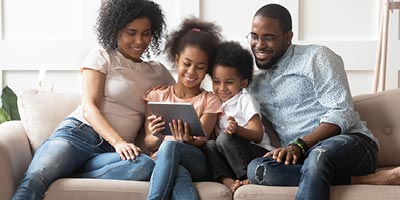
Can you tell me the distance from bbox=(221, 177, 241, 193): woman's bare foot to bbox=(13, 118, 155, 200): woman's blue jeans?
0.27 m

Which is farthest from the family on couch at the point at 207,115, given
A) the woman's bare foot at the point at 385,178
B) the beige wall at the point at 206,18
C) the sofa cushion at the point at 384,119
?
the beige wall at the point at 206,18

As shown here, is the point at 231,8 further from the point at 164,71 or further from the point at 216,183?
the point at 216,183

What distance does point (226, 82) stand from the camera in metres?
2.67

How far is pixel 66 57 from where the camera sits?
3893 millimetres

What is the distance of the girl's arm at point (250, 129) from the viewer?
2.50 meters

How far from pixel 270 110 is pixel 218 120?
22 centimetres

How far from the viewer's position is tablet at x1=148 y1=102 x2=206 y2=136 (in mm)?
2459

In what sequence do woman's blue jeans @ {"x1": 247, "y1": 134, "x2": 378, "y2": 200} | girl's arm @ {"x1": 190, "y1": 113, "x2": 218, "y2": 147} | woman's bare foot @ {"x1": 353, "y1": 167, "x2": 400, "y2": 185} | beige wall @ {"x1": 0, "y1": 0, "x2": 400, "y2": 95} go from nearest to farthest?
woman's blue jeans @ {"x1": 247, "y1": 134, "x2": 378, "y2": 200} → woman's bare foot @ {"x1": 353, "y1": 167, "x2": 400, "y2": 185} → girl's arm @ {"x1": 190, "y1": 113, "x2": 218, "y2": 147} → beige wall @ {"x1": 0, "y1": 0, "x2": 400, "y2": 95}

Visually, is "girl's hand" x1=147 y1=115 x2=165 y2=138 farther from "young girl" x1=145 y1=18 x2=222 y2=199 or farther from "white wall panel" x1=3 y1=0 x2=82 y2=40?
"white wall panel" x1=3 y1=0 x2=82 y2=40

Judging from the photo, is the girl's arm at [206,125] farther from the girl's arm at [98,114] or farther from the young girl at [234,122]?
the girl's arm at [98,114]

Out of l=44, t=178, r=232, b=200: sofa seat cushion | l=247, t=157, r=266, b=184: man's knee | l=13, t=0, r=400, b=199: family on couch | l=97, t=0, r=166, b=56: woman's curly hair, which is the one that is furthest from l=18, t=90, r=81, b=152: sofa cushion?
l=247, t=157, r=266, b=184: man's knee

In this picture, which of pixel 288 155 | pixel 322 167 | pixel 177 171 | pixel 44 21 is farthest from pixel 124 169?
pixel 44 21

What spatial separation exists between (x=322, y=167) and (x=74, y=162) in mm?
904

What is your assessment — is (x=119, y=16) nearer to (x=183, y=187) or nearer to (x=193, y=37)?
(x=193, y=37)
